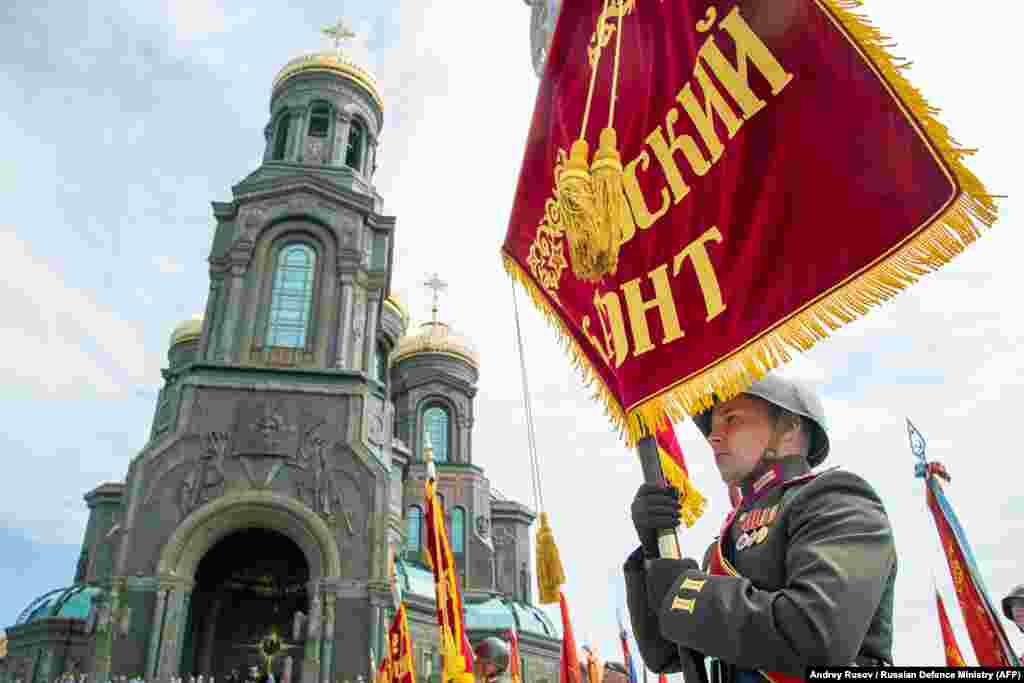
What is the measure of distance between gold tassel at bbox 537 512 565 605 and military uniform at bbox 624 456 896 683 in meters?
1.08

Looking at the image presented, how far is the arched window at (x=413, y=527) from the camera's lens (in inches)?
1145

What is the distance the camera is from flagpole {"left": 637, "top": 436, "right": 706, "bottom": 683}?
1827mm

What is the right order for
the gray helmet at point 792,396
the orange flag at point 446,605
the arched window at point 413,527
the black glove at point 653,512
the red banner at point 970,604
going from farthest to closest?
the arched window at point 413,527 < the orange flag at point 446,605 < the red banner at point 970,604 < the gray helmet at point 792,396 < the black glove at point 653,512

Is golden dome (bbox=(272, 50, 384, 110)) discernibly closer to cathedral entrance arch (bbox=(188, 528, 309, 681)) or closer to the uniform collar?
cathedral entrance arch (bbox=(188, 528, 309, 681))

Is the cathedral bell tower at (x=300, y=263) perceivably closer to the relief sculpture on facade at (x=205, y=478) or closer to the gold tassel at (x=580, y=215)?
the relief sculpture on facade at (x=205, y=478)

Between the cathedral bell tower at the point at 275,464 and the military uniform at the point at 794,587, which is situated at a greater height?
the cathedral bell tower at the point at 275,464

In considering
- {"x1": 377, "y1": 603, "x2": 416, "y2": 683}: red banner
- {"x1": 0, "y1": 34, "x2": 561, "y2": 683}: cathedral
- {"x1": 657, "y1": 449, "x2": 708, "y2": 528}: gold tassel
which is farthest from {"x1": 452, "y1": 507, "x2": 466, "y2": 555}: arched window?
{"x1": 657, "y1": 449, "x2": 708, "y2": 528}: gold tassel

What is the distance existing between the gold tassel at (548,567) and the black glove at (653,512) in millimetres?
976

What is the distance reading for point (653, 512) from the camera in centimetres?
198

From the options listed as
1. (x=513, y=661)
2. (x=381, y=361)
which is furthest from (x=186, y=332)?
(x=513, y=661)

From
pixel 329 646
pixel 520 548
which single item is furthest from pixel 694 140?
pixel 520 548

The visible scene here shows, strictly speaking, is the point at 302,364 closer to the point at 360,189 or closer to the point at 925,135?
the point at 360,189

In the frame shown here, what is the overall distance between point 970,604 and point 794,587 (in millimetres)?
5090

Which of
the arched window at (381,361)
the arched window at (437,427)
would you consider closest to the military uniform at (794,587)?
the arched window at (381,361)
